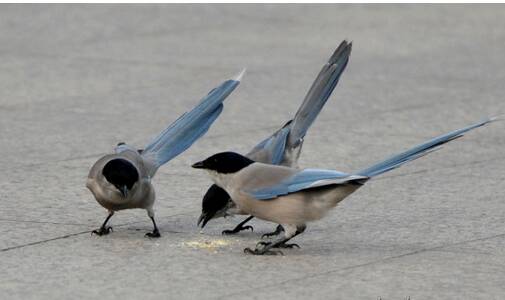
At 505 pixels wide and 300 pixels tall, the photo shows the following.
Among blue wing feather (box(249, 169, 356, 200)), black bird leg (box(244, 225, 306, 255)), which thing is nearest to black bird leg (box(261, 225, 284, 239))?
black bird leg (box(244, 225, 306, 255))

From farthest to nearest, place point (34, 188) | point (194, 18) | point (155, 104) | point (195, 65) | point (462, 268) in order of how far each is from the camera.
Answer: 1. point (194, 18)
2. point (195, 65)
3. point (155, 104)
4. point (34, 188)
5. point (462, 268)

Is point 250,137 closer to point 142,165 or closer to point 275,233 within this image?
point 275,233

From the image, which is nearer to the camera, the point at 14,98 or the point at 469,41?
the point at 14,98

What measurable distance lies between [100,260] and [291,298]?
1.36 metres

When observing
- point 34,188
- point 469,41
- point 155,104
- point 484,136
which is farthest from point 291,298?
point 469,41

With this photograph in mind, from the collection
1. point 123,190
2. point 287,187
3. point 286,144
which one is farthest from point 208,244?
point 286,144

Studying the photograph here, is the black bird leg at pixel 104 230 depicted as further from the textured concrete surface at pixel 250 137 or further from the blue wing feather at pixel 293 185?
the blue wing feather at pixel 293 185

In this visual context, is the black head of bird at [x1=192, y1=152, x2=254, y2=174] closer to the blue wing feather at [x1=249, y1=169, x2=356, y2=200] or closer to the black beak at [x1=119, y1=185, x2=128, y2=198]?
the blue wing feather at [x1=249, y1=169, x2=356, y2=200]

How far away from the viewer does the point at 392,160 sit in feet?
24.4

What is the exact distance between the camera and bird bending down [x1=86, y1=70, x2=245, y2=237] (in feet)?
25.4

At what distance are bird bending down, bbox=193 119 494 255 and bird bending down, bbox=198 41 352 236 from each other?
1.11 ft

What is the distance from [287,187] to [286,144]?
97 centimetres

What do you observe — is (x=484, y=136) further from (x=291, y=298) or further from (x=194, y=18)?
(x=194, y=18)

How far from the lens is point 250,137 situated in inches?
446
